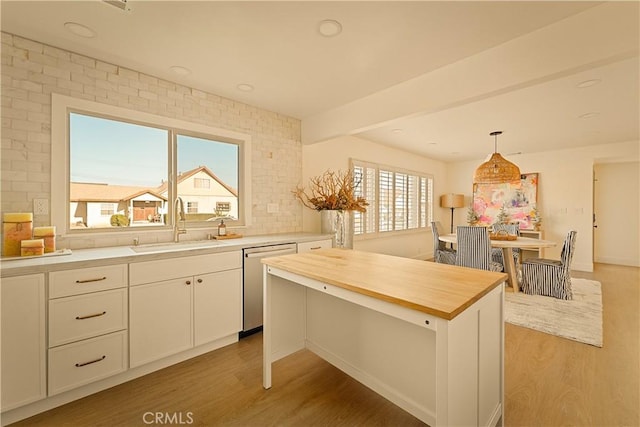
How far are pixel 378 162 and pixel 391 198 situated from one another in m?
0.83

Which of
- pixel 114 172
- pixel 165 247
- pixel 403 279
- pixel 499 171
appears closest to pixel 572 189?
pixel 499 171

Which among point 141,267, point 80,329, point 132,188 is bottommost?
point 80,329

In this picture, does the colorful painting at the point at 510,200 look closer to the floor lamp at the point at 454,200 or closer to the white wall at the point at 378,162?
the floor lamp at the point at 454,200

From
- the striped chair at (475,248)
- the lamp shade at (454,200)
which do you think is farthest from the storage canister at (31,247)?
the lamp shade at (454,200)

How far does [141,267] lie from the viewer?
2.04m

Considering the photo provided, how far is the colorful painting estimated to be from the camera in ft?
19.7

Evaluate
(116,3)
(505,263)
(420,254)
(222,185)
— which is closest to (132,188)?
(222,185)

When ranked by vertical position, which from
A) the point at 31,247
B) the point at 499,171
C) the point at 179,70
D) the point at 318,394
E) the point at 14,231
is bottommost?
the point at 318,394

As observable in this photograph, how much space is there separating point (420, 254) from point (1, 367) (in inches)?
262

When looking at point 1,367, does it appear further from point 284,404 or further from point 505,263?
point 505,263

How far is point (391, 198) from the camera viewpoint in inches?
220

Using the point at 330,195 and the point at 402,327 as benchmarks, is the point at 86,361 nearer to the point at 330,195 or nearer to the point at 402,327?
the point at 402,327

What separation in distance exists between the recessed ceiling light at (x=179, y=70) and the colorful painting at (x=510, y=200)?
22.0 feet

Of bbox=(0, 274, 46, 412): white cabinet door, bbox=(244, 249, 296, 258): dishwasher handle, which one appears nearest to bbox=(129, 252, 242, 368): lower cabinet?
bbox=(244, 249, 296, 258): dishwasher handle
